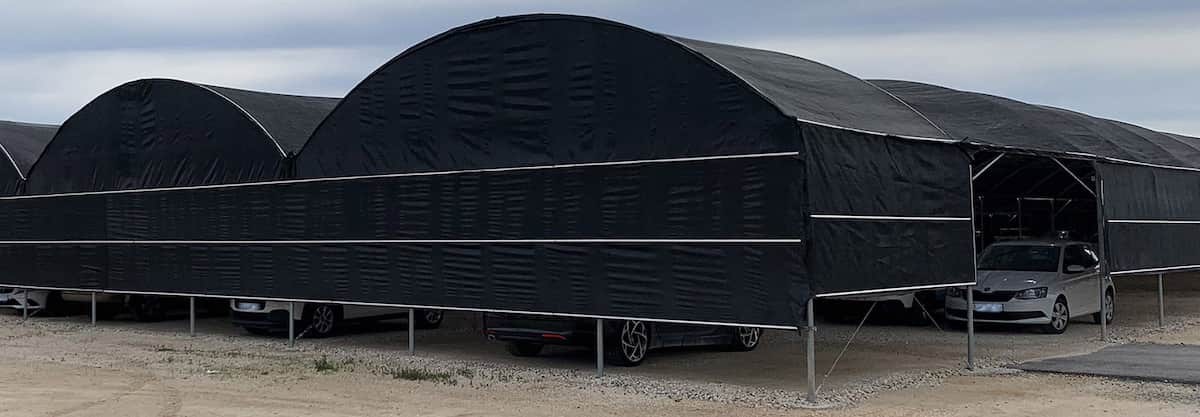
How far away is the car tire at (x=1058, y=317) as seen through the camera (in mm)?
17172

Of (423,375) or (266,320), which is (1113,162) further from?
(266,320)

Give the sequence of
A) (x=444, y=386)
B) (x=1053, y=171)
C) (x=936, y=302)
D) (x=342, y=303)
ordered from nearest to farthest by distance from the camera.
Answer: (x=444, y=386) → (x=342, y=303) → (x=936, y=302) → (x=1053, y=171)

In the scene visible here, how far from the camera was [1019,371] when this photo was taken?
1323cm

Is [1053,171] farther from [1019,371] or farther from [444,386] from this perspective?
[444,386]

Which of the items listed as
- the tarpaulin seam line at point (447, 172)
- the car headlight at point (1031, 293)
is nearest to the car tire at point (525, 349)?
the tarpaulin seam line at point (447, 172)

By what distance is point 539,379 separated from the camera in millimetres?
13203

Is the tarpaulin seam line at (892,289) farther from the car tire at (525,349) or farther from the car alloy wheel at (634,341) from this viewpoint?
the car tire at (525,349)

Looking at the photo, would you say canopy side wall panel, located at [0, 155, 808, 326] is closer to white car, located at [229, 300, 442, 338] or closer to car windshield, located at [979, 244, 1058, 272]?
white car, located at [229, 300, 442, 338]

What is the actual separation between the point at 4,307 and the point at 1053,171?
20.8 meters

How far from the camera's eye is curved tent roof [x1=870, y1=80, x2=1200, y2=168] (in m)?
16.3

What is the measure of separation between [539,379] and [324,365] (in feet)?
9.86

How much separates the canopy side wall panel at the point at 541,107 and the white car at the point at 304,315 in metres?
2.42

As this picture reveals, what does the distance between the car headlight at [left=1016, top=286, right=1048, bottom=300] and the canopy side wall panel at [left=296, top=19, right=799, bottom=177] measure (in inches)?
291

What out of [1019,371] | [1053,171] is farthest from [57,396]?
[1053,171]
